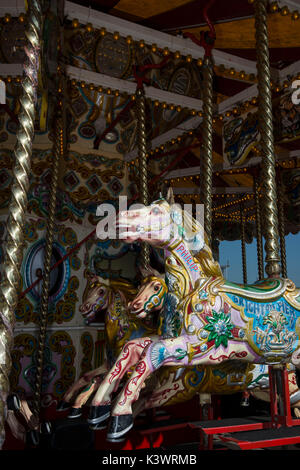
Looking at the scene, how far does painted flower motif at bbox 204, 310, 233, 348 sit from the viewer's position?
163cm

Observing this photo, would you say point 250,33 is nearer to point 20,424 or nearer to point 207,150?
point 207,150

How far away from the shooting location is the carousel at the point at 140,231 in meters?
1.61

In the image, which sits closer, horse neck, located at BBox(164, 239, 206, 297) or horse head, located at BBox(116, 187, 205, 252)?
horse head, located at BBox(116, 187, 205, 252)

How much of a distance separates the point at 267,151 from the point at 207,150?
0.66 m

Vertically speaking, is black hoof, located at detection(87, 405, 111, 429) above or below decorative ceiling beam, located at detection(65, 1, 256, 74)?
below

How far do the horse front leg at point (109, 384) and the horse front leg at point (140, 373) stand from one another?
12cm

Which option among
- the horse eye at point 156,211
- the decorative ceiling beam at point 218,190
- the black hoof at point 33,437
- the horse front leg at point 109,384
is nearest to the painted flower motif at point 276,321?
the horse front leg at point 109,384

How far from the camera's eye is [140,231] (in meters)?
1.62

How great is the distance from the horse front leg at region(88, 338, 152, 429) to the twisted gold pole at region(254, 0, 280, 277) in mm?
847

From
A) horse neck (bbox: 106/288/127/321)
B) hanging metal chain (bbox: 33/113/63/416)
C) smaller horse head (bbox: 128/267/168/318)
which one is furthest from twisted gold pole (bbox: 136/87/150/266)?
smaller horse head (bbox: 128/267/168/318)

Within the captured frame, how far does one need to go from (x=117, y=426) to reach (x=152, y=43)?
2.63 m

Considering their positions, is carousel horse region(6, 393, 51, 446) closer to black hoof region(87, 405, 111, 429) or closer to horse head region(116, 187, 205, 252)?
black hoof region(87, 405, 111, 429)

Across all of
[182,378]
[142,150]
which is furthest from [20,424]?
[142,150]

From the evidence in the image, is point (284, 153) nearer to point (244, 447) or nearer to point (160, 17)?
point (160, 17)
